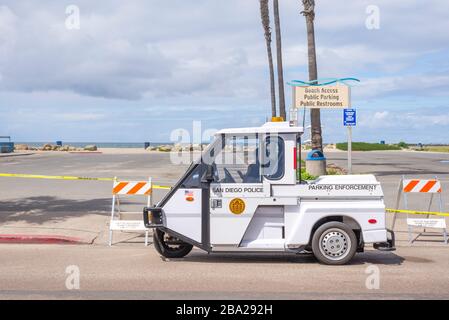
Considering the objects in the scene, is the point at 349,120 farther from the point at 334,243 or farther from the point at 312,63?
the point at 334,243

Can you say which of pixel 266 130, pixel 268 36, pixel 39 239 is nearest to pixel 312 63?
pixel 39 239

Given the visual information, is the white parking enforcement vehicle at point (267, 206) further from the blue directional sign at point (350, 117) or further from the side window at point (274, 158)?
the blue directional sign at point (350, 117)

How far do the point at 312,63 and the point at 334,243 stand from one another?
1645 cm

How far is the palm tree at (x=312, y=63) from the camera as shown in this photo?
24.4m

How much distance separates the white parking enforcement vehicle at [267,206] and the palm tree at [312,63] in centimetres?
1550

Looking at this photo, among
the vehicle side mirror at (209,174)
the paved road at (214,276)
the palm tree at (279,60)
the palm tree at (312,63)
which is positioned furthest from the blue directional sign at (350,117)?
the palm tree at (279,60)

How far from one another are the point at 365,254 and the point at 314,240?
75.1 inches

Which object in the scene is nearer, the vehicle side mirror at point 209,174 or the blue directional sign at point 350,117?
the vehicle side mirror at point 209,174

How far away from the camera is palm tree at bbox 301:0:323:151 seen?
24406 mm

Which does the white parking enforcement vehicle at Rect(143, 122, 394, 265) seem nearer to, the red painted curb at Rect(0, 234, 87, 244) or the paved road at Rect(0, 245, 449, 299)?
the paved road at Rect(0, 245, 449, 299)

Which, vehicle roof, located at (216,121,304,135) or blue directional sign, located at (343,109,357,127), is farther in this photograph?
blue directional sign, located at (343,109,357,127)

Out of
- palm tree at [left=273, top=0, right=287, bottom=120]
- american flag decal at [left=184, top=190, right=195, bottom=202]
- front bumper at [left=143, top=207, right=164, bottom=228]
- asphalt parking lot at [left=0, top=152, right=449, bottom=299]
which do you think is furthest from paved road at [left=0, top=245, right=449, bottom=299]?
palm tree at [left=273, top=0, right=287, bottom=120]

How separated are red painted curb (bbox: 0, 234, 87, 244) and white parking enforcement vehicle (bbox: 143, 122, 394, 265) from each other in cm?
308
